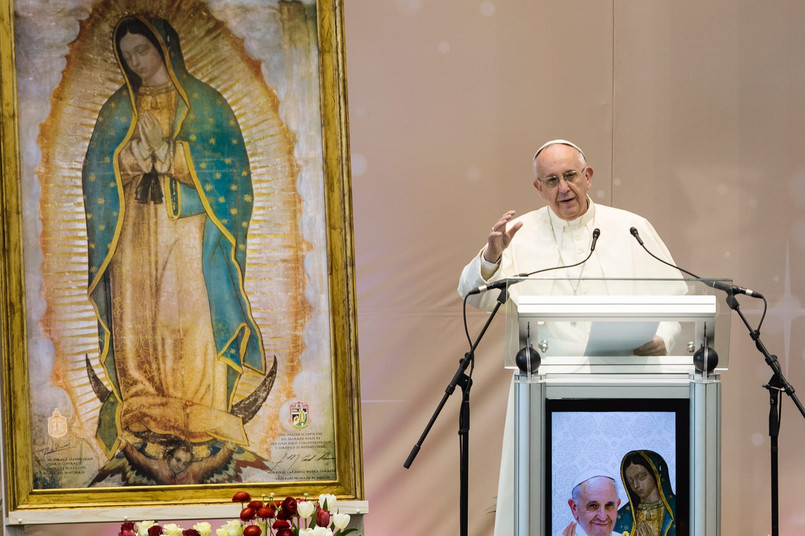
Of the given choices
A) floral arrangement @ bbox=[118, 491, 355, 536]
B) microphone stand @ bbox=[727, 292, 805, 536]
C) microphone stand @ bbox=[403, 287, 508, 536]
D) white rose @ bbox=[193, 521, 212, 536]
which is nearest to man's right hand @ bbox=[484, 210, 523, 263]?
microphone stand @ bbox=[403, 287, 508, 536]

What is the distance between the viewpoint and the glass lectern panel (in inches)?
88.3

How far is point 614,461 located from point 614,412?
0.39 ft

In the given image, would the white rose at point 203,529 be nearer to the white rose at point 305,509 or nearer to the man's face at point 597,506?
the white rose at point 305,509

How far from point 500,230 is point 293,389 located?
920 millimetres

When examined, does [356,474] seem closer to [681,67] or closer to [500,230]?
[500,230]

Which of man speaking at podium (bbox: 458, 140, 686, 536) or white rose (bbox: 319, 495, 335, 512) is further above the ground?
man speaking at podium (bbox: 458, 140, 686, 536)

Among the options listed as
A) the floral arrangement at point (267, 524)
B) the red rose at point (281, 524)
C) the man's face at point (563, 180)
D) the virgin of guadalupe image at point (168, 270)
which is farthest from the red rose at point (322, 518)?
the man's face at point (563, 180)

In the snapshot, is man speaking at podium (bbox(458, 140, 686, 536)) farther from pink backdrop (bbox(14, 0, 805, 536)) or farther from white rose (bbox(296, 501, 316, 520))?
pink backdrop (bbox(14, 0, 805, 536))

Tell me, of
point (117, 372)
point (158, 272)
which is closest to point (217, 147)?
point (158, 272)

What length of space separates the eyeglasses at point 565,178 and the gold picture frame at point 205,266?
0.77 metres

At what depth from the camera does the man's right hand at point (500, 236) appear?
2779 millimetres

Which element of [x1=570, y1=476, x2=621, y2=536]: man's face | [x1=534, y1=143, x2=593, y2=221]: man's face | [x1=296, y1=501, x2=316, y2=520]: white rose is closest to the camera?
[x1=570, y1=476, x2=621, y2=536]: man's face

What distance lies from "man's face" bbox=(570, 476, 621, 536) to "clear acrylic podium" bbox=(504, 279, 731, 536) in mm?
24

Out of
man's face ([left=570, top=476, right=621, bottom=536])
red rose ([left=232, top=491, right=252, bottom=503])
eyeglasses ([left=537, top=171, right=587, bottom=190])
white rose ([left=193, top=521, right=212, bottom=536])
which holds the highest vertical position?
eyeglasses ([left=537, top=171, right=587, bottom=190])
